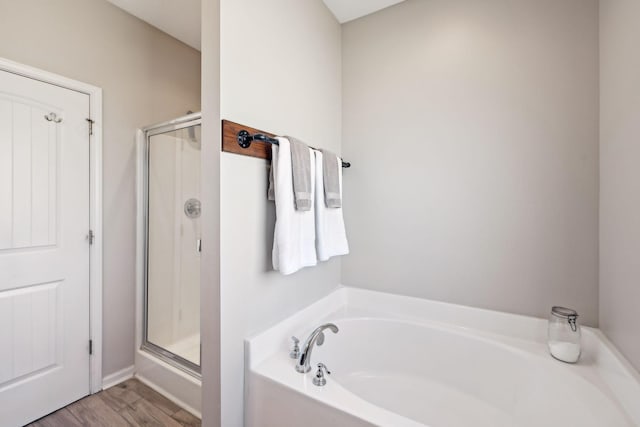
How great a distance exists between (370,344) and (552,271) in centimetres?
110

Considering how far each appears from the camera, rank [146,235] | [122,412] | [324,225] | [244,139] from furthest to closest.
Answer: [146,235]
[122,412]
[324,225]
[244,139]

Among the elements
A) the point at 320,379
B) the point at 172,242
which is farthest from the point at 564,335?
the point at 172,242

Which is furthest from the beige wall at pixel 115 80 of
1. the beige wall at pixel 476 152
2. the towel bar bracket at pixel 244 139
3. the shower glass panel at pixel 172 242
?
the beige wall at pixel 476 152

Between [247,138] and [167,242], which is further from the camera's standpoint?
[167,242]

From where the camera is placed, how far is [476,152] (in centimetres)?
160

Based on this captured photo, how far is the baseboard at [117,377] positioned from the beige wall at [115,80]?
1.4 inches

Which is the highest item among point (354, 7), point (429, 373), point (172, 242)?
point (354, 7)

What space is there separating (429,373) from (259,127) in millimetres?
1680

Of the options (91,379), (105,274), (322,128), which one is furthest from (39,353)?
(322,128)

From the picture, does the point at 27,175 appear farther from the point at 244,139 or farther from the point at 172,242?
the point at 244,139

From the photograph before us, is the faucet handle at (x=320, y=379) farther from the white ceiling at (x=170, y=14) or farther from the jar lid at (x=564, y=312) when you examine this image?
the white ceiling at (x=170, y=14)

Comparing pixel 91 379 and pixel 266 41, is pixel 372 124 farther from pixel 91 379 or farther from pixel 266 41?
pixel 91 379

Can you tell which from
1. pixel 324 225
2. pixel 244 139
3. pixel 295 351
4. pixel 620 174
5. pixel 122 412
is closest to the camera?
pixel 620 174

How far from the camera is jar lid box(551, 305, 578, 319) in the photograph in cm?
128
